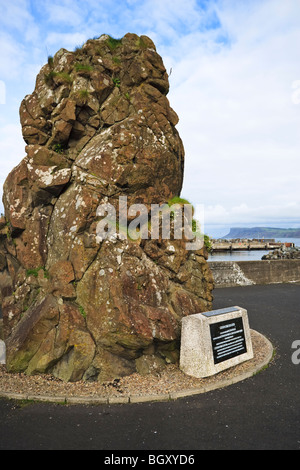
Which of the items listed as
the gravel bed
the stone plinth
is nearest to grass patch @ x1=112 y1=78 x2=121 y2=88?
the stone plinth

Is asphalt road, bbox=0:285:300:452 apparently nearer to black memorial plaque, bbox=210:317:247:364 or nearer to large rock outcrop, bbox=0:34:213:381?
black memorial plaque, bbox=210:317:247:364

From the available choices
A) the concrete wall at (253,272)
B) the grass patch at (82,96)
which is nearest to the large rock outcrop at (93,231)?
the grass patch at (82,96)

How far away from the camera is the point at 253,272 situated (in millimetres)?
19344

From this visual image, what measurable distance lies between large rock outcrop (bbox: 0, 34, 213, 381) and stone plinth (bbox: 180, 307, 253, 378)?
503 millimetres

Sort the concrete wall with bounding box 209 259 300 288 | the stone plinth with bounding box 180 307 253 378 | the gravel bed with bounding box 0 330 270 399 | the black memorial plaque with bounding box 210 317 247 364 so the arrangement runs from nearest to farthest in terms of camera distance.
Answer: the gravel bed with bounding box 0 330 270 399
the stone plinth with bounding box 180 307 253 378
the black memorial plaque with bounding box 210 317 247 364
the concrete wall with bounding box 209 259 300 288

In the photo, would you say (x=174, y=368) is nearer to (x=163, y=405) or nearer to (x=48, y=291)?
(x=163, y=405)

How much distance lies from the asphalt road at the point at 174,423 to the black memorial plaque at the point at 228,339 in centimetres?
74

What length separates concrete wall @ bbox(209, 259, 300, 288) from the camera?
61.4ft

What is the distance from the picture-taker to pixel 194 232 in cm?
902

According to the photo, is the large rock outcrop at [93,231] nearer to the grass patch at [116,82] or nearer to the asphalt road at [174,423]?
the grass patch at [116,82]

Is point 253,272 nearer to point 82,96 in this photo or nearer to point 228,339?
point 228,339

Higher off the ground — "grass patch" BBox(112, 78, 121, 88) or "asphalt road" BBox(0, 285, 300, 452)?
"grass patch" BBox(112, 78, 121, 88)

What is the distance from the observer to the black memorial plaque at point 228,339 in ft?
23.4
